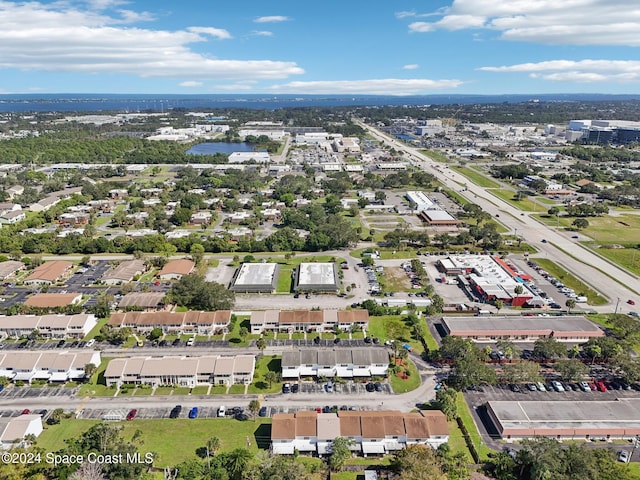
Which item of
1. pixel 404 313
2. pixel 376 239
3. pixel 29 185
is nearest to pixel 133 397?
pixel 404 313

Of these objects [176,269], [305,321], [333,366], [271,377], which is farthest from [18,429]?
[176,269]

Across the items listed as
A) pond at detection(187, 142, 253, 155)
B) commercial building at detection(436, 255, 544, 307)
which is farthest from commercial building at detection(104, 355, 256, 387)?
pond at detection(187, 142, 253, 155)

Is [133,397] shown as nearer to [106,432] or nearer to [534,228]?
[106,432]

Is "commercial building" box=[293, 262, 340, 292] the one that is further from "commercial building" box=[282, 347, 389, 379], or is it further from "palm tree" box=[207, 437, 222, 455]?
"palm tree" box=[207, 437, 222, 455]

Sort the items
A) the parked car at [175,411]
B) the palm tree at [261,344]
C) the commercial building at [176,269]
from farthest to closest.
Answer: the commercial building at [176,269] < the palm tree at [261,344] < the parked car at [175,411]

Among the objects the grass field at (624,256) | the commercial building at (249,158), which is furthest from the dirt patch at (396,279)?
the commercial building at (249,158)

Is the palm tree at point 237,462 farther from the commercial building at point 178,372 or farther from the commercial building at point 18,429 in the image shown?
the commercial building at point 18,429

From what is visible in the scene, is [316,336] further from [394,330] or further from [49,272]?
[49,272]
